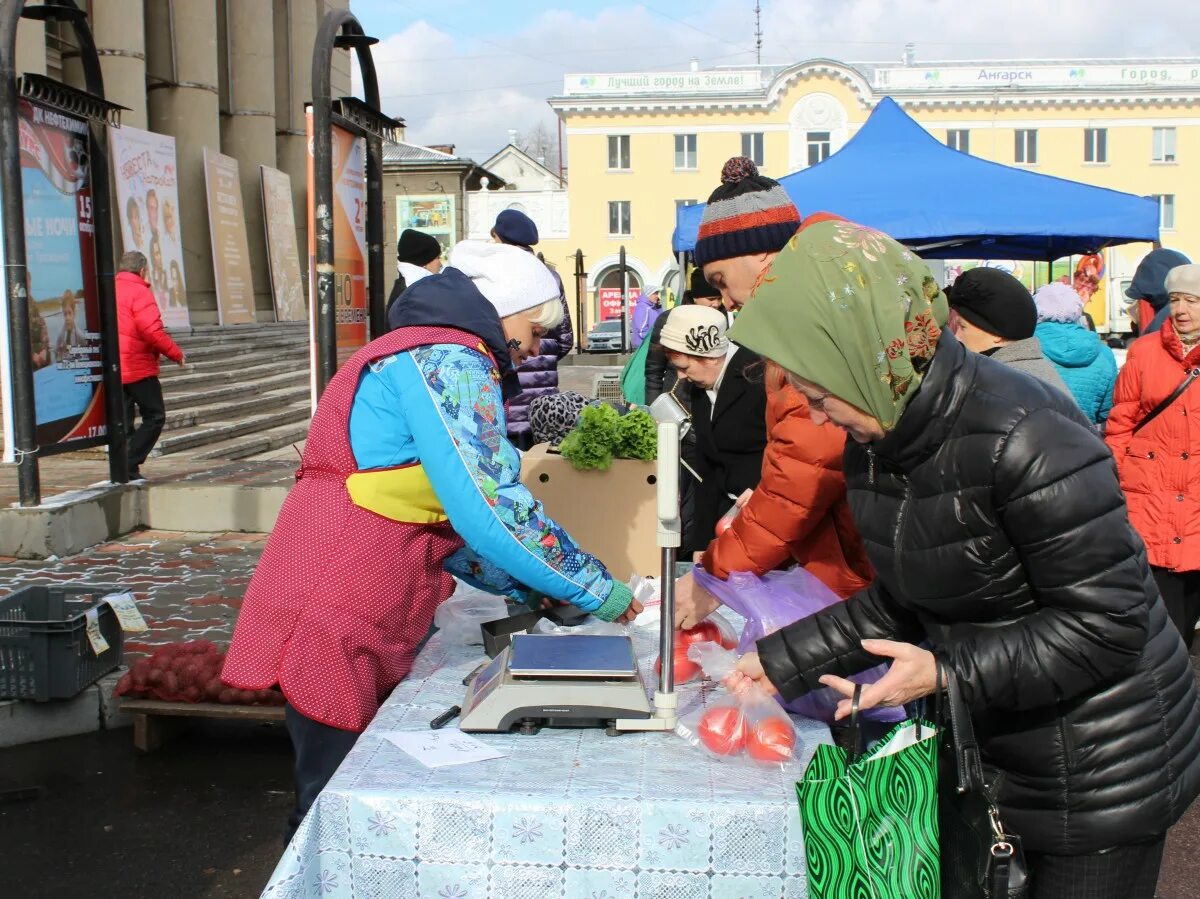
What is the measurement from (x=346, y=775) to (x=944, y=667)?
1.06 meters

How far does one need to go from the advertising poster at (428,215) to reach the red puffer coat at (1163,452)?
3438 cm

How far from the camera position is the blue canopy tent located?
23.7 ft

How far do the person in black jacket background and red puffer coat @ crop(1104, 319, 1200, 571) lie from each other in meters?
3.53

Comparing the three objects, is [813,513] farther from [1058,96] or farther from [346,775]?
[1058,96]

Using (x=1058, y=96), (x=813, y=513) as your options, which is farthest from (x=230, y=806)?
(x=1058, y=96)

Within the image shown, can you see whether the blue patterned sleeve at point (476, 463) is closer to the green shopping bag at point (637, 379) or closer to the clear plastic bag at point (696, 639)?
the clear plastic bag at point (696, 639)

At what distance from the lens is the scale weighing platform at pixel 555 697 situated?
7.23ft

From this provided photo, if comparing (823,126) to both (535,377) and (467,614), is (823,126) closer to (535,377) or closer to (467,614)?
(535,377)

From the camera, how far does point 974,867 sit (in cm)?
178

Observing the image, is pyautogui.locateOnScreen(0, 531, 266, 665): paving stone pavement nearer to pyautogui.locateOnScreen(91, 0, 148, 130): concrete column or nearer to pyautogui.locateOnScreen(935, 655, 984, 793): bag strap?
pyautogui.locateOnScreen(935, 655, 984, 793): bag strap

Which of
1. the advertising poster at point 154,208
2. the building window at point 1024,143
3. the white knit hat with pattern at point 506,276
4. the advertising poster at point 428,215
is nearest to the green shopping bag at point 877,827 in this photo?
the white knit hat with pattern at point 506,276

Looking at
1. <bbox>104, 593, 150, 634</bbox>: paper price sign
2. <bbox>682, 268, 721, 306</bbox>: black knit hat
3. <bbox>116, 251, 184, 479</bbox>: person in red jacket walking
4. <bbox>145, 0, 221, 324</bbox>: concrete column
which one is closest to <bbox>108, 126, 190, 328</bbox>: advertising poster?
<bbox>145, 0, 221, 324</bbox>: concrete column

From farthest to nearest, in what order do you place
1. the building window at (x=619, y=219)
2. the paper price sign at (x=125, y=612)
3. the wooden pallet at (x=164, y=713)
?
the building window at (x=619, y=219) < the paper price sign at (x=125, y=612) < the wooden pallet at (x=164, y=713)

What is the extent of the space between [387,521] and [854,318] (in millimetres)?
1217
